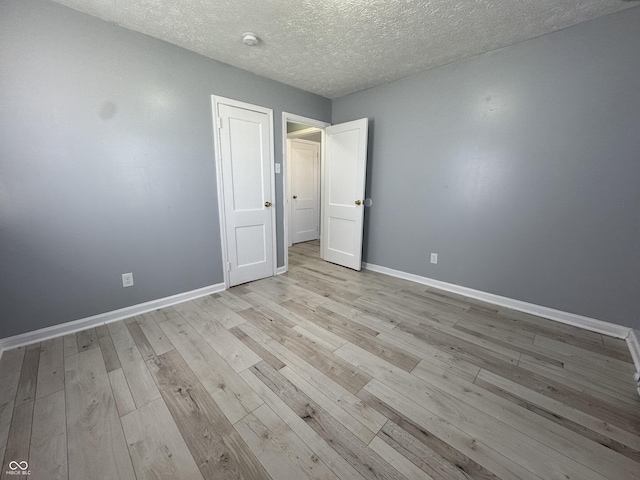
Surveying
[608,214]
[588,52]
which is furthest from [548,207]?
[588,52]

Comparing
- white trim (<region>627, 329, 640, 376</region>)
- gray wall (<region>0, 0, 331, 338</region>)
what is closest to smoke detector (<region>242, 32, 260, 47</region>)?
gray wall (<region>0, 0, 331, 338</region>)

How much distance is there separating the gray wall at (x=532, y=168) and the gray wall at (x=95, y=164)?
93.9 inches

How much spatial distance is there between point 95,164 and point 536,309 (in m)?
4.31

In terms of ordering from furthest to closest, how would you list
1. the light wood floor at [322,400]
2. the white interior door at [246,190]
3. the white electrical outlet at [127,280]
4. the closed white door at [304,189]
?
the closed white door at [304,189] → the white interior door at [246,190] → the white electrical outlet at [127,280] → the light wood floor at [322,400]

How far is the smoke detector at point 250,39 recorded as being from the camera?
214 cm

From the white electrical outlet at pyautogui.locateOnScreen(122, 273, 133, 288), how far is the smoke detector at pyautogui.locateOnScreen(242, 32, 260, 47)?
7.94ft

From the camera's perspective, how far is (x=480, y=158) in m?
2.66

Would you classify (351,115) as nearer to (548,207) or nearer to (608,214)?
(548,207)

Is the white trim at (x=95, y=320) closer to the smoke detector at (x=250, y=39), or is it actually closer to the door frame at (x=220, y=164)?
the door frame at (x=220, y=164)

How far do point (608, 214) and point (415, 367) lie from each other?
2.12 meters

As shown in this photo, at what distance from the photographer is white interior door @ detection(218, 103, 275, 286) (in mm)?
2859

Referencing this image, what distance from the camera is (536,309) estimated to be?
2475 mm

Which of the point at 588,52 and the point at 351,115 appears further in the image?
the point at 351,115

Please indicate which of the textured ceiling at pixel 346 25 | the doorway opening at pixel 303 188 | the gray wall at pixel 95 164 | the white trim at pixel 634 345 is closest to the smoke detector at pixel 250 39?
the textured ceiling at pixel 346 25
